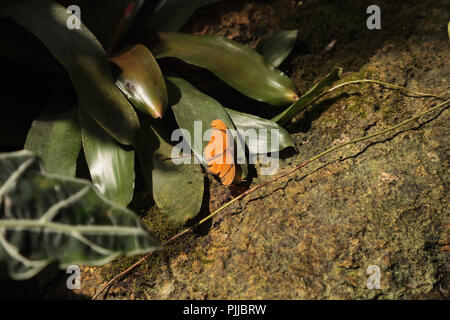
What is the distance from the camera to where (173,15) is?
5.60 ft

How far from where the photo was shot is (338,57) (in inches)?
61.6

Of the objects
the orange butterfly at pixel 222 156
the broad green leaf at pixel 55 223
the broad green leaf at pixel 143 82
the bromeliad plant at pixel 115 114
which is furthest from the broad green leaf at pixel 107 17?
the broad green leaf at pixel 55 223

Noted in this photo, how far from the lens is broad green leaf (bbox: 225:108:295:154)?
1279mm

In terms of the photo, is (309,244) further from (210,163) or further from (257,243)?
(210,163)

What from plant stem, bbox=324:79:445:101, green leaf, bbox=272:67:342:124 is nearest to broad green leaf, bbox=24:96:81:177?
green leaf, bbox=272:67:342:124

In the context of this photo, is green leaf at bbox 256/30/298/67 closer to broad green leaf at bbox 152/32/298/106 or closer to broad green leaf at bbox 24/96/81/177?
broad green leaf at bbox 152/32/298/106

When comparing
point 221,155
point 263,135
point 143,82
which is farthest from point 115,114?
point 263,135

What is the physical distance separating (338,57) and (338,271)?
38.6 inches

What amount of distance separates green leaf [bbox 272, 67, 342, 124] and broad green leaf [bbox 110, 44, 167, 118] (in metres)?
0.46

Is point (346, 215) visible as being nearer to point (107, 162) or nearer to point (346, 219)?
point (346, 219)

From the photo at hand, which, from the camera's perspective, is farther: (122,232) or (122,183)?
(122,183)

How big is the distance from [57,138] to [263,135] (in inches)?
30.3

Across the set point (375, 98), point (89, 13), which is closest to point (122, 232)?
point (375, 98)

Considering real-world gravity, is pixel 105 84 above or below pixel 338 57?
below
